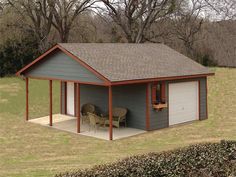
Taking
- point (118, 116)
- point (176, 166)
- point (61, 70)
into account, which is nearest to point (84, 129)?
point (118, 116)

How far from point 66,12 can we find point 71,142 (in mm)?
23269

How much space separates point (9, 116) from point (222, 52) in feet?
82.8

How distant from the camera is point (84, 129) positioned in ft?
57.8

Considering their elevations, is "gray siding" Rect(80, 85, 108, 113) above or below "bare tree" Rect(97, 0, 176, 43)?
below

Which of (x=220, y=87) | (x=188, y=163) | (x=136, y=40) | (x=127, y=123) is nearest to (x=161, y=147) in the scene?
(x=127, y=123)

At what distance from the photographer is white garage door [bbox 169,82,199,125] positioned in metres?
18.3

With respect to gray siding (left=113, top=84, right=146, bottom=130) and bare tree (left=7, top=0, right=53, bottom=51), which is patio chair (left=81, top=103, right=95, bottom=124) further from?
bare tree (left=7, top=0, right=53, bottom=51)

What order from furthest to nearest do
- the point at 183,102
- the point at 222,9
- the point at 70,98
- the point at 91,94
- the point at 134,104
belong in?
the point at 222,9 → the point at 70,98 → the point at 91,94 → the point at 183,102 → the point at 134,104

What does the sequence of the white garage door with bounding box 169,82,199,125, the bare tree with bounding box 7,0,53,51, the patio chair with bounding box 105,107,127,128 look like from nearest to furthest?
the patio chair with bounding box 105,107,127,128 → the white garage door with bounding box 169,82,199,125 → the bare tree with bounding box 7,0,53,51

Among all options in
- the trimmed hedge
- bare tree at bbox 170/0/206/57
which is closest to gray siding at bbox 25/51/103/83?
the trimmed hedge

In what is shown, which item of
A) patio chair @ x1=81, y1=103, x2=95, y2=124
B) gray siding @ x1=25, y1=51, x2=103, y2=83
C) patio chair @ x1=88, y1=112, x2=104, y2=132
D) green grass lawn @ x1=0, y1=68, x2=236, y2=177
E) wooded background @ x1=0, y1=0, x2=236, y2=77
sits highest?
wooded background @ x1=0, y1=0, x2=236, y2=77

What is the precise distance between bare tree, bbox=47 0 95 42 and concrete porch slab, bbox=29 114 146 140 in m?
17.3

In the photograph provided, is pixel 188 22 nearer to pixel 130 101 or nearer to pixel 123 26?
pixel 123 26

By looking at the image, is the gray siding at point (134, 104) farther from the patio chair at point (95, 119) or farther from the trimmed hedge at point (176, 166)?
the trimmed hedge at point (176, 166)
